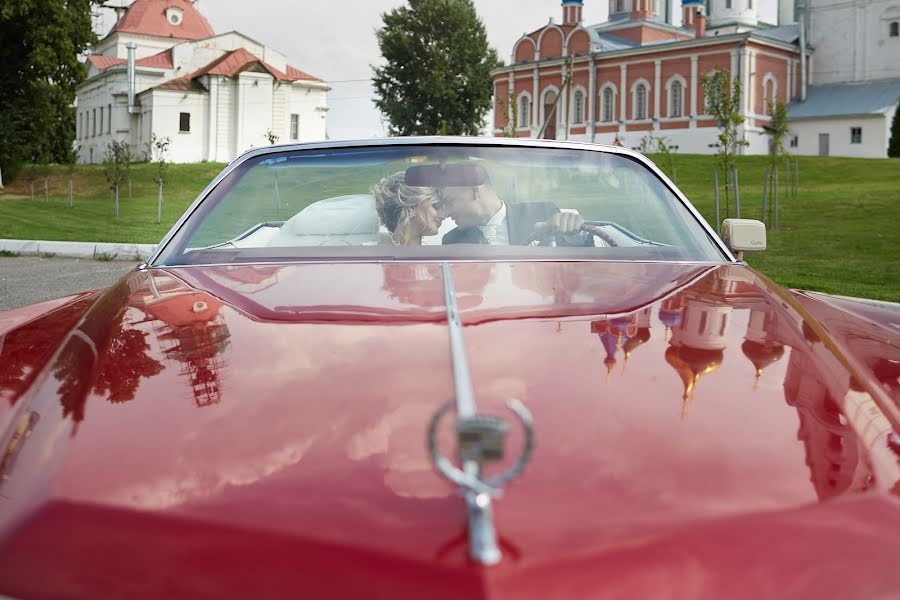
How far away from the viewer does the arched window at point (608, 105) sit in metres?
66.6

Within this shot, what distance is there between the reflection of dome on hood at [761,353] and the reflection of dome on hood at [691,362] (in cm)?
7

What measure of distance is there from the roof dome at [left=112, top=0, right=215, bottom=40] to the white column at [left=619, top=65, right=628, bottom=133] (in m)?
33.0

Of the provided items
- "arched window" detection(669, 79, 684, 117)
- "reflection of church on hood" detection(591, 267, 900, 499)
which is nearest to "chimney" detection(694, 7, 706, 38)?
"arched window" detection(669, 79, 684, 117)

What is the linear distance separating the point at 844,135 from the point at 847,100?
10.4ft

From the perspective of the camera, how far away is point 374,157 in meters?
3.45

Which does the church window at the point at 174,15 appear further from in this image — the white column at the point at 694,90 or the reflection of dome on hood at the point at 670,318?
the reflection of dome on hood at the point at 670,318

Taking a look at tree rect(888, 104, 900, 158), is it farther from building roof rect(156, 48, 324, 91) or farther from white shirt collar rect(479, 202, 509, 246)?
white shirt collar rect(479, 202, 509, 246)

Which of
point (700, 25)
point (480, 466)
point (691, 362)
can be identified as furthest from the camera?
point (700, 25)

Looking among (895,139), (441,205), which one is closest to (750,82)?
(895,139)

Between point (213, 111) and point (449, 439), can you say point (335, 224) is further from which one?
point (213, 111)

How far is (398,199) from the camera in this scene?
3.40 m

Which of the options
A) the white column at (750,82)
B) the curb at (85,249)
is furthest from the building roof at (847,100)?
the curb at (85,249)

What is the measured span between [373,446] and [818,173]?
38493 mm

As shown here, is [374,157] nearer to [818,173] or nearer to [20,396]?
[20,396]
